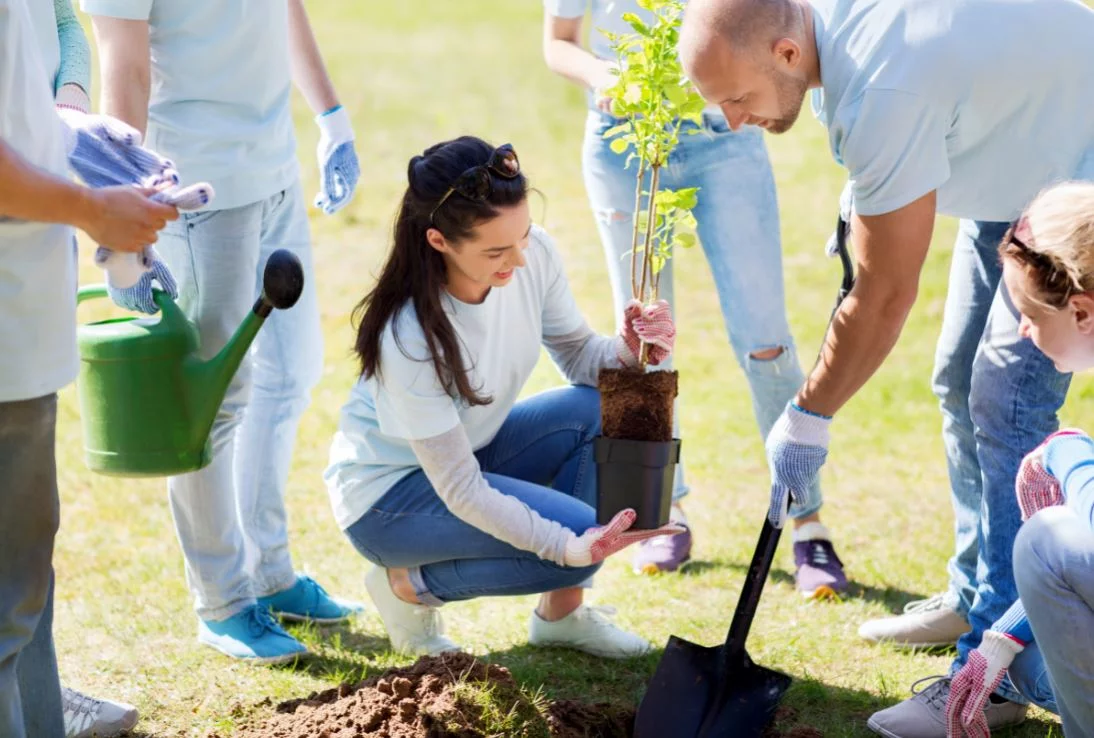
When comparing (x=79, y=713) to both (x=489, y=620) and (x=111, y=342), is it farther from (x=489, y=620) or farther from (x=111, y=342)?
(x=489, y=620)

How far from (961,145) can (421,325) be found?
122 cm

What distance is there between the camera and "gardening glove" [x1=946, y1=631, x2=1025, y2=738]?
2.56 metres

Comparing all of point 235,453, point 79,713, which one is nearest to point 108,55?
point 235,453

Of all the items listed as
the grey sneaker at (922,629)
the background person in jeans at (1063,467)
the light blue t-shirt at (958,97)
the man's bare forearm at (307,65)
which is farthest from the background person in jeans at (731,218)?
the background person in jeans at (1063,467)

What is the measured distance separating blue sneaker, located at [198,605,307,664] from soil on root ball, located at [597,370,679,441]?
1.03m

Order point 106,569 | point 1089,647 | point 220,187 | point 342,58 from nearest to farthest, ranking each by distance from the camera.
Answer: point 1089,647 → point 220,187 → point 106,569 → point 342,58

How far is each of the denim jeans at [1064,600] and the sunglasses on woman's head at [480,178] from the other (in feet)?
4.30

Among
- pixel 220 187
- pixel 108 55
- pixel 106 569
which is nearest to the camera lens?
pixel 108 55

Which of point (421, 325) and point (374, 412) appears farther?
point (374, 412)

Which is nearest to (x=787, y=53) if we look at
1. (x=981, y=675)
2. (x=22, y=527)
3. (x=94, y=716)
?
(x=981, y=675)

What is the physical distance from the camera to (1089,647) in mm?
2293

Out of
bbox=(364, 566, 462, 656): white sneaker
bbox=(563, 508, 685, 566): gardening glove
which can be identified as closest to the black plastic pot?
bbox=(563, 508, 685, 566): gardening glove

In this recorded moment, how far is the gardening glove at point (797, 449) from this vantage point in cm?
278

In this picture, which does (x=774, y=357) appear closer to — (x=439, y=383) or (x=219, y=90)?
(x=439, y=383)
